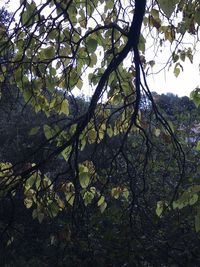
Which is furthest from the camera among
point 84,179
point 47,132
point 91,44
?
point 84,179

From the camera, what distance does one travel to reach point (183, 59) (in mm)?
3234

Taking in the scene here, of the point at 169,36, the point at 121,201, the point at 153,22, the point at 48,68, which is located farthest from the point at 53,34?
the point at 121,201

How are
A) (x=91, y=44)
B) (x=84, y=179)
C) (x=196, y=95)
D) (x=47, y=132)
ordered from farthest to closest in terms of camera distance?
(x=196, y=95) < (x=84, y=179) < (x=47, y=132) < (x=91, y=44)

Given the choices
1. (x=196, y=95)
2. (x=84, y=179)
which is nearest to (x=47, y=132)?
(x=84, y=179)

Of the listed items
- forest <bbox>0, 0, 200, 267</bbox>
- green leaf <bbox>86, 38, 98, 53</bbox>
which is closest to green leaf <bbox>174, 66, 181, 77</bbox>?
forest <bbox>0, 0, 200, 267</bbox>

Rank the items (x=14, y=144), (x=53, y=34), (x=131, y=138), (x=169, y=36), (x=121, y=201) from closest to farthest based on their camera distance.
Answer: (x=53, y=34), (x=169, y=36), (x=121, y=201), (x=131, y=138), (x=14, y=144)

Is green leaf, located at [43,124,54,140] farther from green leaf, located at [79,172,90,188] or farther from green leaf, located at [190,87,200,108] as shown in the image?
green leaf, located at [190,87,200,108]

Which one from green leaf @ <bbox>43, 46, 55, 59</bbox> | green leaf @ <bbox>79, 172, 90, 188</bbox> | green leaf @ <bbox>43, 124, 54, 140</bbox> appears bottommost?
green leaf @ <bbox>79, 172, 90, 188</bbox>

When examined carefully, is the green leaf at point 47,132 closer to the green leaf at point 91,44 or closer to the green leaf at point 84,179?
the green leaf at point 84,179

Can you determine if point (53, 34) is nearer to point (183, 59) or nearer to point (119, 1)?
point (119, 1)

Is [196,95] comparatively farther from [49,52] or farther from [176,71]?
[49,52]

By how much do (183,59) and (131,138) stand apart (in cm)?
Answer: 503

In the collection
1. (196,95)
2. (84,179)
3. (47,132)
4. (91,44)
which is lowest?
(84,179)

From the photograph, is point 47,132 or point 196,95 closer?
point 47,132
